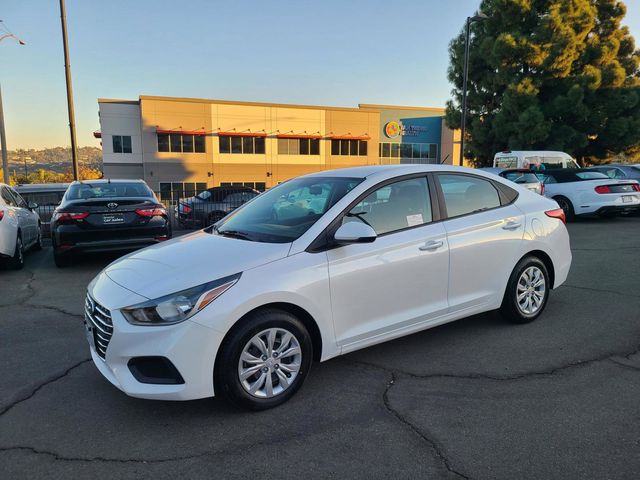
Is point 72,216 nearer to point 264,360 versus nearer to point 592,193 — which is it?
point 264,360

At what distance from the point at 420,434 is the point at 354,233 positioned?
133 cm

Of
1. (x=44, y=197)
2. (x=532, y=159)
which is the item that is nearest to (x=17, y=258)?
(x=44, y=197)

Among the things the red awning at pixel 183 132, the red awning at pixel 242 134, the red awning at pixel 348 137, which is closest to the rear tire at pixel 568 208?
the red awning at pixel 242 134

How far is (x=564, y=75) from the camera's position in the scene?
85.7 ft

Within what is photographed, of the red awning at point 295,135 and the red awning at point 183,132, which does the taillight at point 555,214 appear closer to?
the red awning at point 183,132

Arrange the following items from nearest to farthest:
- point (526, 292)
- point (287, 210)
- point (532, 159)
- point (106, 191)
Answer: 1. point (287, 210)
2. point (526, 292)
3. point (106, 191)
4. point (532, 159)

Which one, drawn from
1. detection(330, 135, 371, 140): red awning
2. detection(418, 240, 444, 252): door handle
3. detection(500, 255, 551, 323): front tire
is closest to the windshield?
detection(418, 240, 444, 252): door handle

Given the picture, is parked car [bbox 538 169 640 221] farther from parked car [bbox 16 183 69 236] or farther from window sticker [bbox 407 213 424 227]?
parked car [bbox 16 183 69 236]

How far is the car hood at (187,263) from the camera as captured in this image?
3.03m

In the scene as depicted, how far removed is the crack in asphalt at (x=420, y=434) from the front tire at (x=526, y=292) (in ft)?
5.63

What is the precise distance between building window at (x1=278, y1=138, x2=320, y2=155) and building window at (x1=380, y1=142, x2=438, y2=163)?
7714 mm

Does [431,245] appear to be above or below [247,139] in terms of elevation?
below

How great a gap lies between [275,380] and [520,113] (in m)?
27.0

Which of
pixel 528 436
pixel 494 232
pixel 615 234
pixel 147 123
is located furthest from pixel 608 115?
pixel 147 123
